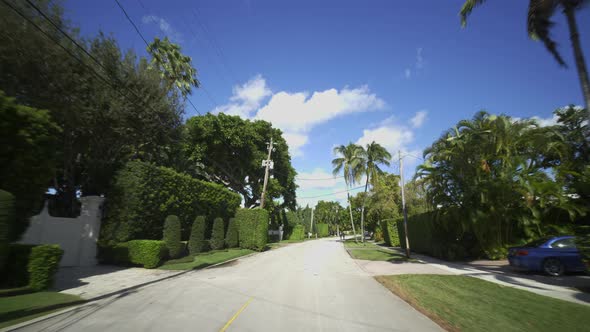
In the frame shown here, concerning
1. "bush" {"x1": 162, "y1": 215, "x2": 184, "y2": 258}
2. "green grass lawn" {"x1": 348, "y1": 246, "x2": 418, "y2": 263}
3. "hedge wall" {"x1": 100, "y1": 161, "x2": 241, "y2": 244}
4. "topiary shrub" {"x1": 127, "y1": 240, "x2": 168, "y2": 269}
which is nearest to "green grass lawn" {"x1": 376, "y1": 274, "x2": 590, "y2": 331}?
"green grass lawn" {"x1": 348, "y1": 246, "x2": 418, "y2": 263}

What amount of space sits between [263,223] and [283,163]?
1661cm

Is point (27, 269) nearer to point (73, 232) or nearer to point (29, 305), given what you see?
point (29, 305)

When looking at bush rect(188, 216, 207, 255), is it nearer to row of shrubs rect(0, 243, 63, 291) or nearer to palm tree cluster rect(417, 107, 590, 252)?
row of shrubs rect(0, 243, 63, 291)

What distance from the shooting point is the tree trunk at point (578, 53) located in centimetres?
737

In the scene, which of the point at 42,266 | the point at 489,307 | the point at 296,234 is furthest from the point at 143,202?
the point at 296,234

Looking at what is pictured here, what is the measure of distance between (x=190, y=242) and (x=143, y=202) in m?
4.92

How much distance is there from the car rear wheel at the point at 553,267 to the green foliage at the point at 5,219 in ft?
54.1

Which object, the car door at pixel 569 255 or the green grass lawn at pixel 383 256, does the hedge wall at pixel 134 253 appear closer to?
the green grass lawn at pixel 383 256

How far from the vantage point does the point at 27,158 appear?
798 centimetres

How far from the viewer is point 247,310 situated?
580 centimetres

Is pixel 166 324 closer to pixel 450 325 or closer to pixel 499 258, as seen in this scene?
pixel 450 325

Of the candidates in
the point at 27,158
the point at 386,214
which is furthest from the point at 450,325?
the point at 386,214

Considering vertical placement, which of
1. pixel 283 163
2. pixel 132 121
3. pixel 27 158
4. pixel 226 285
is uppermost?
pixel 283 163

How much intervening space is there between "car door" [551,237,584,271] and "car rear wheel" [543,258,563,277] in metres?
0.16
